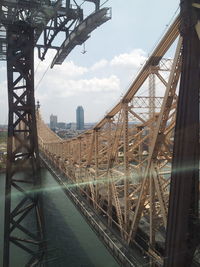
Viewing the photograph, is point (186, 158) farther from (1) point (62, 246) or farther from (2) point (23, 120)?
(1) point (62, 246)

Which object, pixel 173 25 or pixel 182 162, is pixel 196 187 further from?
pixel 173 25

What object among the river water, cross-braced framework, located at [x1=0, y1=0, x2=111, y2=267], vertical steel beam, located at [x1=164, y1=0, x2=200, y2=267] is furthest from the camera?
the river water

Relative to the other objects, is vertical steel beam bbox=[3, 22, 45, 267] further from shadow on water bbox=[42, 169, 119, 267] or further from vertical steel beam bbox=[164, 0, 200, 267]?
shadow on water bbox=[42, 169, 119, 267]

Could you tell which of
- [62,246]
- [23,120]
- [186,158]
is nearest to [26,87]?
[23,120]

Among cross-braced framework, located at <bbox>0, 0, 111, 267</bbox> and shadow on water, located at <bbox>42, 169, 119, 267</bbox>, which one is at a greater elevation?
cross-braced framework, located at <bbox>0, 0, 111, 267</bbox>

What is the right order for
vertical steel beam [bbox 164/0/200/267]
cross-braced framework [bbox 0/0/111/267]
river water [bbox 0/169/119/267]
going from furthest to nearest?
river water [bbox 0/169/119/267] < cross-braced framework [bbox 0/0/111/267] < vertical steel beam [bbox 164/0/200/267]

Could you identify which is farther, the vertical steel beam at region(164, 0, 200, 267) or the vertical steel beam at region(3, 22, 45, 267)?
the vertical steel beam at region(3, 22, 45, 267)

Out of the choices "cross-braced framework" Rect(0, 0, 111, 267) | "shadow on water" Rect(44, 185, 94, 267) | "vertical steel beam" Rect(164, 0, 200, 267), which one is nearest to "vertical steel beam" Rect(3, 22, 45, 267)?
"cross-braced framework" Rect(0, 0, 111, 267)
